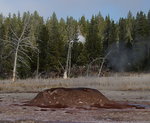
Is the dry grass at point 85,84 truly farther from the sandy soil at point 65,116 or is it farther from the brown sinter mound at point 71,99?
the sandy soil at point 65,116

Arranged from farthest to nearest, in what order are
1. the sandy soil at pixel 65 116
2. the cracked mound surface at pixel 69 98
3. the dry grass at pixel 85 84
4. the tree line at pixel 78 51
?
the tree line at pixel 78 51, the dry grass at pixel 85 84, the cracked mound surface at pixel 69 98, the sandy soil at pixel 65 116

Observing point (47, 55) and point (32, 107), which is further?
point (47, 55)

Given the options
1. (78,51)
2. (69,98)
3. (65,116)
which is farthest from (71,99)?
(78,51)

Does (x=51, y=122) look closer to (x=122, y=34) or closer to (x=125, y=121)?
(x=125, y=121)

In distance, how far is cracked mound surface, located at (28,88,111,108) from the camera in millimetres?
19891

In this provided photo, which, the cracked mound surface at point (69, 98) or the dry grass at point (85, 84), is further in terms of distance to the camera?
the dry grass at point (85, 84)

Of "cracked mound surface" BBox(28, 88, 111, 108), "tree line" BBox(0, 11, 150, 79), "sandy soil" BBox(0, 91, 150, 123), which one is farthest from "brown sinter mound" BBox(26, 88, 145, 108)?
"tree line" BBox(0, 11, 150, 79)

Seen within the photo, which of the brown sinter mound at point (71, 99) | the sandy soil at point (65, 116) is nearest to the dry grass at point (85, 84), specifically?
the brown sinter mound at point (71, 99)

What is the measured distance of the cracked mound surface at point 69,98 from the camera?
19891 millimetres

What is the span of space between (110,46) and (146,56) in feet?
32.9

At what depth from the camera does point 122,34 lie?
363ft

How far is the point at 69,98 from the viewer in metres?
19.9

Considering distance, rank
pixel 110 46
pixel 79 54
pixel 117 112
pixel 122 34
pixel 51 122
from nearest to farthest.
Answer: pixel 51 122 → pixel 117 112 → pixel 79 54 → pixel 110 46 → pixel 122 34

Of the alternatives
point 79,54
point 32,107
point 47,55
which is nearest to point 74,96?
point 32,107
